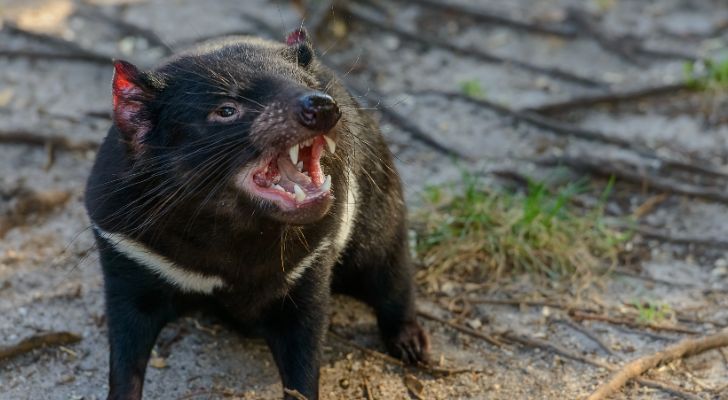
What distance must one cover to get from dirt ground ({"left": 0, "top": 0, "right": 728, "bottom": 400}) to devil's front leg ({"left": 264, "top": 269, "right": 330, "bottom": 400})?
0.30 metres

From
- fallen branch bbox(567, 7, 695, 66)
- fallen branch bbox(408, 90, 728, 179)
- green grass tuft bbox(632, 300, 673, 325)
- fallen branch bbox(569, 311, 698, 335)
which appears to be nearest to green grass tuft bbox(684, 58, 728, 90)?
fallen branch bbox(567, 7, 695, 66)

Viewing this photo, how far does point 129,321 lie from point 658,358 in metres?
1.74

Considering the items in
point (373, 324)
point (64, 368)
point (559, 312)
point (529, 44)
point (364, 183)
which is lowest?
point (64, 368)

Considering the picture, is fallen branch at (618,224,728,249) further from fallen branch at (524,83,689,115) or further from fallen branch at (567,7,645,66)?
fallen branch at (567,7,645,66)

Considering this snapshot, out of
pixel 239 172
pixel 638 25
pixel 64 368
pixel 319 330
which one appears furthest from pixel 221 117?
pixel 638 25

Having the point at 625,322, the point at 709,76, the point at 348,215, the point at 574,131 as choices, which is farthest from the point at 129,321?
the point at 709,76

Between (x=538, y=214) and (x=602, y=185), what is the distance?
2.46ft

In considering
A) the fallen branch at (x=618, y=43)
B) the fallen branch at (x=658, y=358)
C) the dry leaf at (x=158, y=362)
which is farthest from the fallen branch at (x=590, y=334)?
the fallen branch at (x=618, y=43)

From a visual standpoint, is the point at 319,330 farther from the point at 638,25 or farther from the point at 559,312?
the point at 638,25

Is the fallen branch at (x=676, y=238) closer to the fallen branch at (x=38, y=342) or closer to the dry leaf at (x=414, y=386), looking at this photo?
the dry leaf at (x=414, y=386)

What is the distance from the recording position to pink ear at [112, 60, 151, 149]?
2654mm

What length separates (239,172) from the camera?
2551 millimetres

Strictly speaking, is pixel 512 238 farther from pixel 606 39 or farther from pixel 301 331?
pixel 606 39

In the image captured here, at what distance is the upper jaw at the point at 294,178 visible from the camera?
251cm
